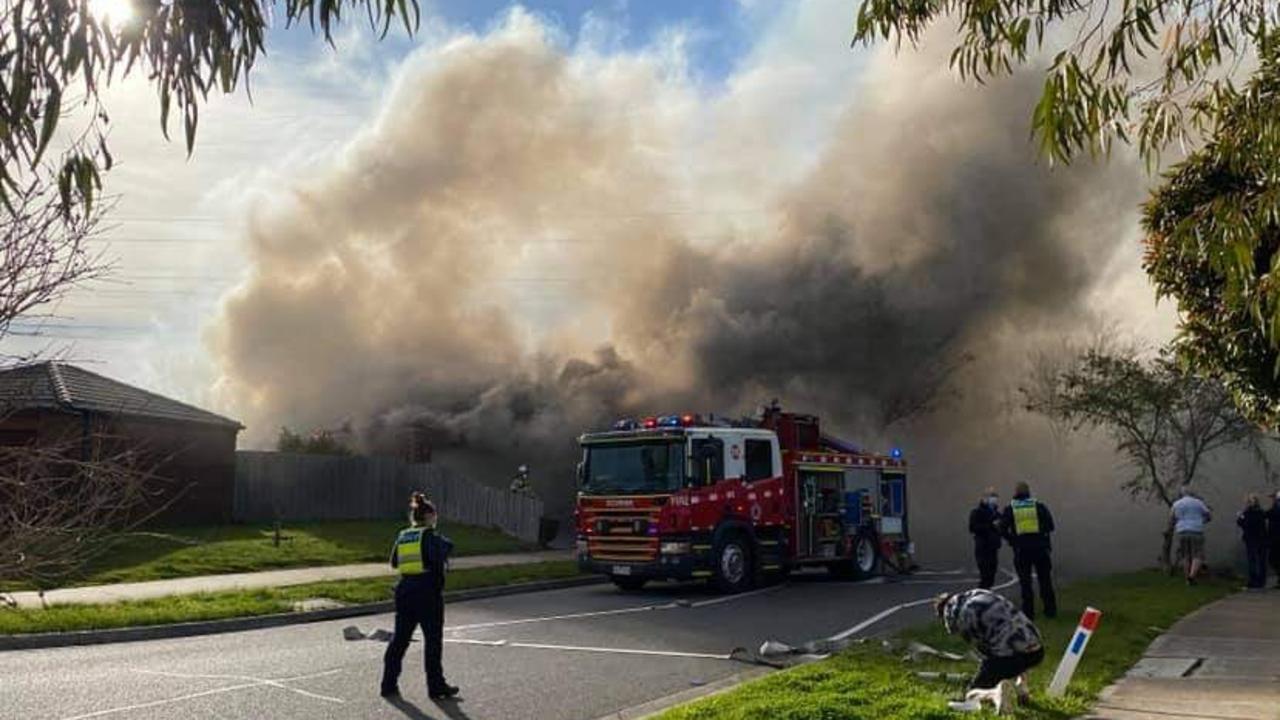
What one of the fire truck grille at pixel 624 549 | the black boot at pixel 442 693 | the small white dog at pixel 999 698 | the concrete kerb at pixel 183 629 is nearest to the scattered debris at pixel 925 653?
the small white dog at pixel 999 698

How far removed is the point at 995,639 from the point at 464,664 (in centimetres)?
460

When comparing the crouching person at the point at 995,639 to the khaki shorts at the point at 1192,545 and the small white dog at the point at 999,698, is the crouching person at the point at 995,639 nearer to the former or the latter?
the small white dog at the point at 999,698

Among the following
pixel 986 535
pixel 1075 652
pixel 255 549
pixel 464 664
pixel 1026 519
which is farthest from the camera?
pixel 255 549

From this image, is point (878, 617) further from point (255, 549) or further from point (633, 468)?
point (255, 549)

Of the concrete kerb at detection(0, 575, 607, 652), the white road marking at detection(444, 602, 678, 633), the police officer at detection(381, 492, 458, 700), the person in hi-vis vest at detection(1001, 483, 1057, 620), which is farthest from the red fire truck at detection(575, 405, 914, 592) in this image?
the police officer at detection(381, 492, 458, 700)

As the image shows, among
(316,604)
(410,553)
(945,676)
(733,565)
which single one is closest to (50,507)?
(410,553)

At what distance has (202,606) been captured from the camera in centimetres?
1309

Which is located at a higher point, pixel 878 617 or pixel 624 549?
pixel 624 549

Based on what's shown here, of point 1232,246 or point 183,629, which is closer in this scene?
point 1232,246

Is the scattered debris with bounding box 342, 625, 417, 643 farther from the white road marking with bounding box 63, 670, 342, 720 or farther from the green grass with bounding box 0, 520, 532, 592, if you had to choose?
the green grass with bounding box 0, 520, 532, 592

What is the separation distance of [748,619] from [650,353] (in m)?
21.5

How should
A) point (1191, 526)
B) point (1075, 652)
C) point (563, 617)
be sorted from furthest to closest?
1. point (1191, 526)
2. point (563, 617)
3. point (1075, 652)

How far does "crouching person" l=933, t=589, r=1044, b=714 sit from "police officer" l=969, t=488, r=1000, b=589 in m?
6.52

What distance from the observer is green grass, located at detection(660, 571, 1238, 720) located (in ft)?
23.3
